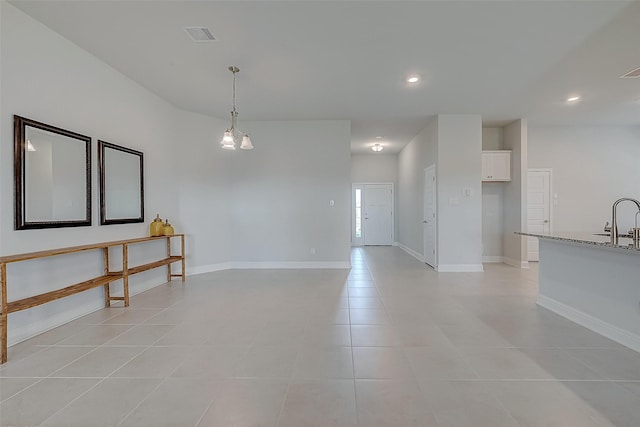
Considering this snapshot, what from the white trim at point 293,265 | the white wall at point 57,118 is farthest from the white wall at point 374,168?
the white wall at point 57,118

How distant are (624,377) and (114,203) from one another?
16.6 ft

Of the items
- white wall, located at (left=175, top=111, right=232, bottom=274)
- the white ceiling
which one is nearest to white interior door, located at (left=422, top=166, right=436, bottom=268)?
the white ceiling

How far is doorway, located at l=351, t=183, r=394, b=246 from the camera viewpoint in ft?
32.6

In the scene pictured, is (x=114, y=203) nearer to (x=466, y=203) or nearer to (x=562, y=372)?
(x=562, y=372)

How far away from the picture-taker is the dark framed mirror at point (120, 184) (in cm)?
369

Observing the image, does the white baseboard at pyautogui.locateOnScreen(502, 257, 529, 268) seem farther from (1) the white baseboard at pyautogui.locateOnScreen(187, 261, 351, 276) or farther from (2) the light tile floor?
(1) the white baseboard at pyautogui.locateOnScreen(187, 261, 351, 276)

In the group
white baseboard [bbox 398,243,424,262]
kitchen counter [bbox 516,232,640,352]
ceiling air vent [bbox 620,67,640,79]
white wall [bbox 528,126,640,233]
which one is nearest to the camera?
kitchen counter [bbox 516,232,640,352]

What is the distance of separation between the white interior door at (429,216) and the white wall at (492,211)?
1287 millimetres

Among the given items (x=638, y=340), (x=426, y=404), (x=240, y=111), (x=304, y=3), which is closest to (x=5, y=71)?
(x=304, y=3)

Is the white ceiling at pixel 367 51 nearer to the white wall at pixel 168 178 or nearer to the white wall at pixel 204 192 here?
the white wall at pixel 168 178

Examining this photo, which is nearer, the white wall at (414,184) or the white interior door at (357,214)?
→ the white wall at (414,184)

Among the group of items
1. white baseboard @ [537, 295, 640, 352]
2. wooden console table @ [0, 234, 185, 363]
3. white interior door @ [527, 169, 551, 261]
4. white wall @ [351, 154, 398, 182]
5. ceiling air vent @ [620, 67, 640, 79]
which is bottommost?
white baseboard @ [537, 295, 640, 352]

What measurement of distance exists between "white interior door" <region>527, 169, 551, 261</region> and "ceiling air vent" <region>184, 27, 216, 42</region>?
6659 mm

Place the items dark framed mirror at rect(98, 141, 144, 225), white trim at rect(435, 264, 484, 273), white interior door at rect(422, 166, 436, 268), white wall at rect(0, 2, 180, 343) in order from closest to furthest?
white wall at rect(0, 2, 180, 343)
dark framed mirror at rect(98, 141, 144, 225)
white trim at rect(435, 264, 484, 273)
white interior door at rect(422, 166, 436, 268)
